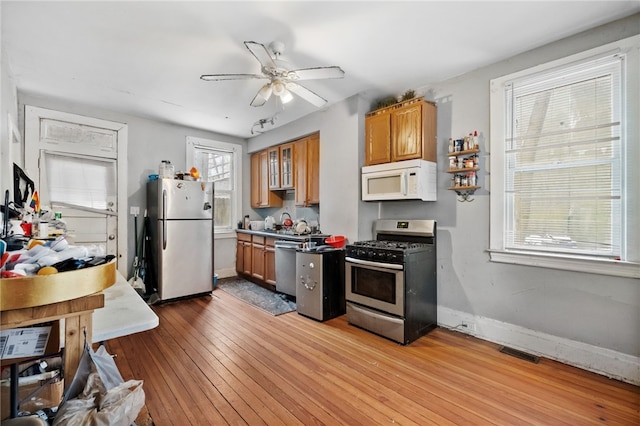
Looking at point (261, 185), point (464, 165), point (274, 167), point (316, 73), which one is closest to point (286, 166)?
point (274, 167)

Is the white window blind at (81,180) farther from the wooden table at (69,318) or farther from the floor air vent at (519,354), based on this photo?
the floor air vent at (519,354)

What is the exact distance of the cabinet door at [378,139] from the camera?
3.27 meters

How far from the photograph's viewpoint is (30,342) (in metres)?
0.97

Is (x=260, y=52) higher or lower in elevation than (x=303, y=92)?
higher

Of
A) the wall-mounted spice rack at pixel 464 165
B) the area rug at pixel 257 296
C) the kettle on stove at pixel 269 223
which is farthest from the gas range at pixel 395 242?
the kettle on stove at pixel 269 223

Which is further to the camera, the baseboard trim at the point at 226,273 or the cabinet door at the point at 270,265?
the baseboard trim at the point at 226,273

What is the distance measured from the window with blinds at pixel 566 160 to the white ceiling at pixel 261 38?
1.26ft

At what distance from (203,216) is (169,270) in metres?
0.84

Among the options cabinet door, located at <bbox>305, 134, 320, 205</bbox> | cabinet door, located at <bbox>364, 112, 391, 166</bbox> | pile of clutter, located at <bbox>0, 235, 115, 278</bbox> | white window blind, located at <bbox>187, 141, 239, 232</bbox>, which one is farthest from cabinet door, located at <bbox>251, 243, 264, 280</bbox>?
pile of clutter, located at <bbox>0, 235, 115, 278</bbox>

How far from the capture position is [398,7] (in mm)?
2012

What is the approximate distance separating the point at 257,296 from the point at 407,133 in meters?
2.91

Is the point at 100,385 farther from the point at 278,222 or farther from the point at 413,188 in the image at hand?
the point at 278,222

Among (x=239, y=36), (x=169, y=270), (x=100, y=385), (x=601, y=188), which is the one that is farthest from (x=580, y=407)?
(x=169, y=270)

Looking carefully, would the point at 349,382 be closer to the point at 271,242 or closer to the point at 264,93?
the point at 264,93
